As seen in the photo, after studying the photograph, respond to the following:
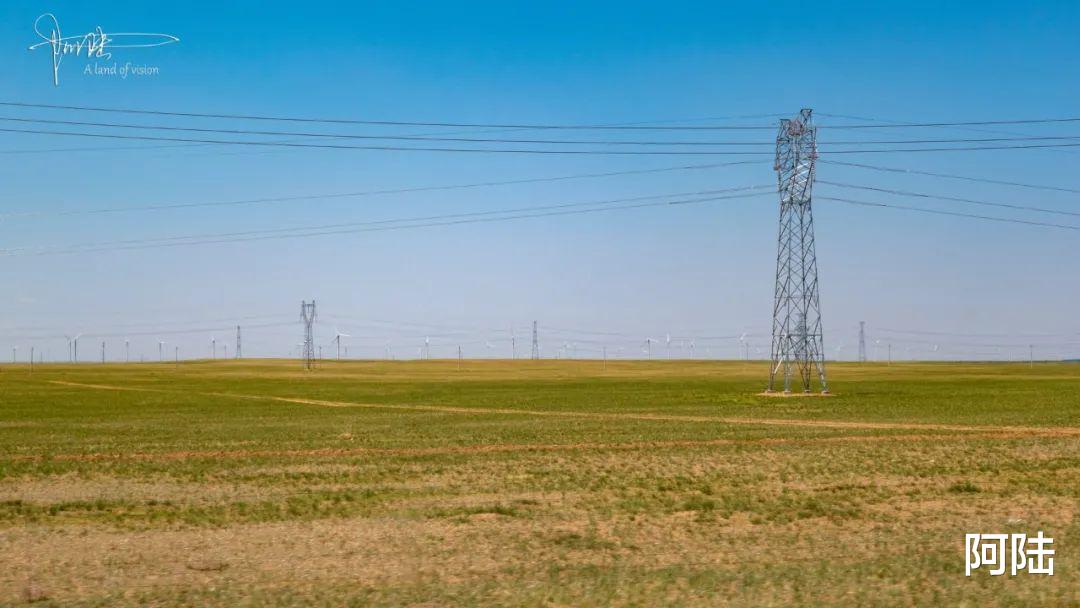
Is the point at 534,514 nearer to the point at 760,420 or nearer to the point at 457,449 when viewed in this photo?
the point at 457,449

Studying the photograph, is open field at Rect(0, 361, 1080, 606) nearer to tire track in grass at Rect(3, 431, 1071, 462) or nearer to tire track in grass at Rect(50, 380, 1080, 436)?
tire track in grass at Rect(3, 431, 1071, 462)

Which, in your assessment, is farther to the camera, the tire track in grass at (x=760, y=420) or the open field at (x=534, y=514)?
the tire track in grass at (x=760, y=420)

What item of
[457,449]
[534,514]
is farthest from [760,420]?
[534,514]

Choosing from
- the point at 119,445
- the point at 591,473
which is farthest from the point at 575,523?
the point at 119,445

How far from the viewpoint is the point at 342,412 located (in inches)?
2859

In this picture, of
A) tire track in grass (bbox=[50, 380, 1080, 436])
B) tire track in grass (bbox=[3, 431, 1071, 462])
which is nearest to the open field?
tire track in grass (bbox=[3, 431, 1071, 462])

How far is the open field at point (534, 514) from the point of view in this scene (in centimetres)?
1745

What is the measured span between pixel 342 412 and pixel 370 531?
50.6m

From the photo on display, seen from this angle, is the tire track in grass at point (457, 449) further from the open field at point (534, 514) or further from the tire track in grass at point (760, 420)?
the tire track in grass at point (760, 420)

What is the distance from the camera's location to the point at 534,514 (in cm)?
2519

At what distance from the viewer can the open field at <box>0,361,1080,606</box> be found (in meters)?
17.5

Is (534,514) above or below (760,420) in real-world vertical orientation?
above

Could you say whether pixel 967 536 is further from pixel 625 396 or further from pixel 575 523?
pixel 625 396

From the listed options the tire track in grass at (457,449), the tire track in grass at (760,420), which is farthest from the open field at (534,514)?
the tire track in grass at (760,420)
